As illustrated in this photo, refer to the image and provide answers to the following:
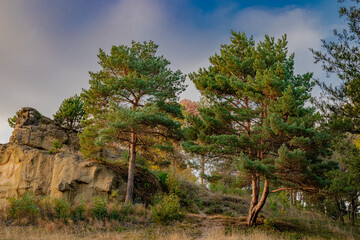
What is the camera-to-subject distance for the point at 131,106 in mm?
15086

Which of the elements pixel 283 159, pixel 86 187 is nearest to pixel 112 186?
pixel 86 187

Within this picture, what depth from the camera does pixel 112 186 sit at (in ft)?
44.1


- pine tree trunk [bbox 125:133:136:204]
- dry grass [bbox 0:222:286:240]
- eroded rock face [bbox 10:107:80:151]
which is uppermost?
eroded rock face [bbox 10:107:80:151]

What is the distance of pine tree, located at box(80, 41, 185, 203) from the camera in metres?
12.5

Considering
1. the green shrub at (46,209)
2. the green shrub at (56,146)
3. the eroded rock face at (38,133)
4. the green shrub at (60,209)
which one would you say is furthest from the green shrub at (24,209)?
the eroded rock face at (38,133)

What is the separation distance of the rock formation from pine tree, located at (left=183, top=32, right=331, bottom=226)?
459cm

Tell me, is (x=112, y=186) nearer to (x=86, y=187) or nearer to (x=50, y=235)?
(x=86, y=187)

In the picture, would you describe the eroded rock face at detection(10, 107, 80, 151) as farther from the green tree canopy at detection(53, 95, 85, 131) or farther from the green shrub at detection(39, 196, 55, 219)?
the green shrub at detection(39, 196, 55, 219)

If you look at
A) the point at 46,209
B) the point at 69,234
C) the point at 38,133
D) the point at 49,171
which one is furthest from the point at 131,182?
the point at 38,133

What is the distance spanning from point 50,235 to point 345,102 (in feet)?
38.9

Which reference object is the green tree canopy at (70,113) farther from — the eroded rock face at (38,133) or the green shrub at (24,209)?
the green shrub at (24,209)

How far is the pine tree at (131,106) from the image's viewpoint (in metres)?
12.5

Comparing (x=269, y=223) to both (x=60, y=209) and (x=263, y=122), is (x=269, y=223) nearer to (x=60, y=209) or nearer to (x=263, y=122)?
(x=263, y=122)

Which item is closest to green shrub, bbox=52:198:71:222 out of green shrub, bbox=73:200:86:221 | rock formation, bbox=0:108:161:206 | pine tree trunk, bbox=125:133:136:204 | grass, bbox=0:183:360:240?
grass, bbox=0:183:360:240
